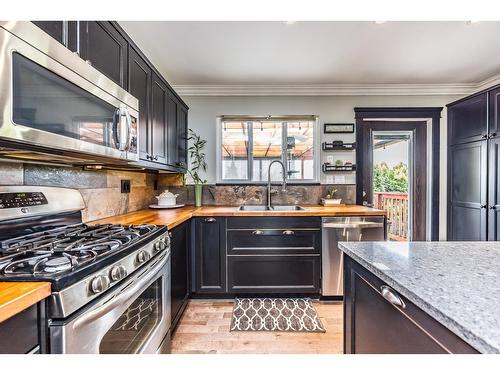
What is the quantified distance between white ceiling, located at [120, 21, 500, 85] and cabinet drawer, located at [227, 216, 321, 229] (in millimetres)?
1599

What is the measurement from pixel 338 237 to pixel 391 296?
1745mm

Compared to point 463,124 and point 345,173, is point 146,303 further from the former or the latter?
point 463,124

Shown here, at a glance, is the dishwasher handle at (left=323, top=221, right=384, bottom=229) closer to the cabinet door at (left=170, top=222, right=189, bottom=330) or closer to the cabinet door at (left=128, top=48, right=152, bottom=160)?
the cabinet door at (left=170, top=222, right=189, bottom=330)

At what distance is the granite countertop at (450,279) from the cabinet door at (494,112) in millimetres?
2052

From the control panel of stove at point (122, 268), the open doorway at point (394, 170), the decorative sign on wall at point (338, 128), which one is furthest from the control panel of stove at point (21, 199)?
the open doorway at point (394, 170)

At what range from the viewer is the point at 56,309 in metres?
0.76

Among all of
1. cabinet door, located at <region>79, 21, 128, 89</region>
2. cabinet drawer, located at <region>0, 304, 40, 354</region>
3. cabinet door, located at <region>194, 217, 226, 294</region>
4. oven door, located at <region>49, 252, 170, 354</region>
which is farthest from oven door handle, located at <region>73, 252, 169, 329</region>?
cabinet door, located at <region>79, 21, 128, 89</region>

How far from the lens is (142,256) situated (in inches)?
50.0

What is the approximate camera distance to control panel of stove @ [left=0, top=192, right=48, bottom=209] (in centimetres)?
115

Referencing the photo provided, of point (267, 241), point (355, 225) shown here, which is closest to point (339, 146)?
point (355, 225)

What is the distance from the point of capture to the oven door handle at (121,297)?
0.86 m

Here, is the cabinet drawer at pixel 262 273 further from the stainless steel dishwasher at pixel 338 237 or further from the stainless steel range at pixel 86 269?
the stainless steel range at pixel 86 269
